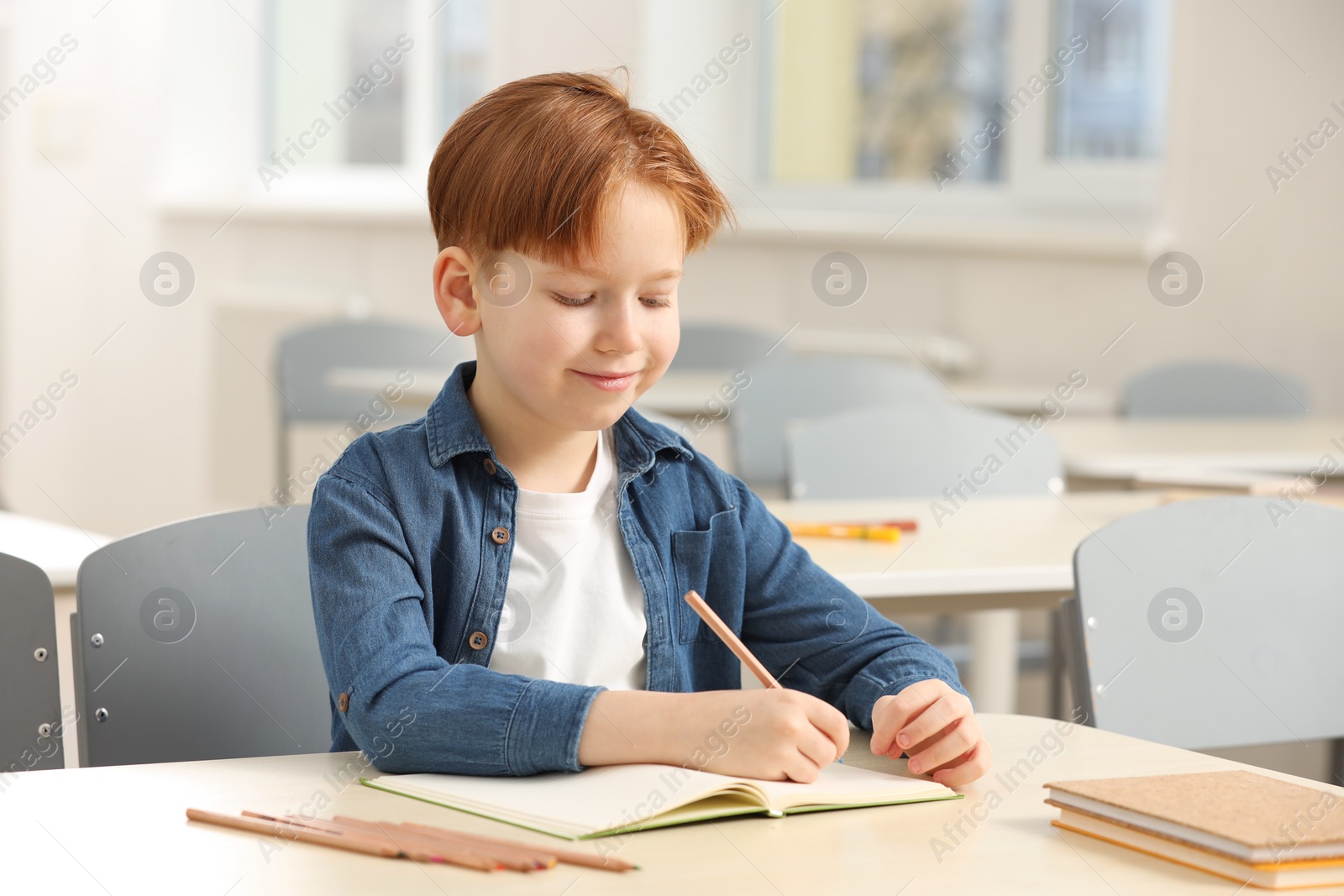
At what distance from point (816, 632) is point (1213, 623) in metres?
0.51

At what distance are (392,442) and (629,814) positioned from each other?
14.0 inches

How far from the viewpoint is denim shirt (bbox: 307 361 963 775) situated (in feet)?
3.12

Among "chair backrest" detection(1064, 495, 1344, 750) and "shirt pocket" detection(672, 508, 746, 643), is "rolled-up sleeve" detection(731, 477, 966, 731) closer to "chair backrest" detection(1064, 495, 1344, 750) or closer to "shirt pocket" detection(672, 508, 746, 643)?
"shirt pocket" detection(672, 508, 746, 643)

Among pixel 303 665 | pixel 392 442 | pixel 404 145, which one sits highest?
pixel 404 145

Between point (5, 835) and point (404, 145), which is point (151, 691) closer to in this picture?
point (5, 835)

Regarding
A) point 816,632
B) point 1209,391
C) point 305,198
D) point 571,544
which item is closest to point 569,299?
point 571,544

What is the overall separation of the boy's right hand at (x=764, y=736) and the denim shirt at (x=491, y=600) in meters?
0.07

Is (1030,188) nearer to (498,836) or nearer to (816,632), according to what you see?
(816,632)

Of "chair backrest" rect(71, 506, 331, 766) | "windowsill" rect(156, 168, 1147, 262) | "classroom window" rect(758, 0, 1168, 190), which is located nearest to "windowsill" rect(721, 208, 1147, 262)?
"windowsill" rect(156, 168, 1147, 262)

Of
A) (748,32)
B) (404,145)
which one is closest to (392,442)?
(748,32)

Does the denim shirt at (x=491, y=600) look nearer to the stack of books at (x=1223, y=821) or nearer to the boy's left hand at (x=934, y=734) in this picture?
the boy's left hand at (x=934, y=734)

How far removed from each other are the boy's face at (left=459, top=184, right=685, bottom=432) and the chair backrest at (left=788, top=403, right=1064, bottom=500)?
1.27m

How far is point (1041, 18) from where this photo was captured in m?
3.99

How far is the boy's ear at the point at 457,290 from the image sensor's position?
1.11 m
